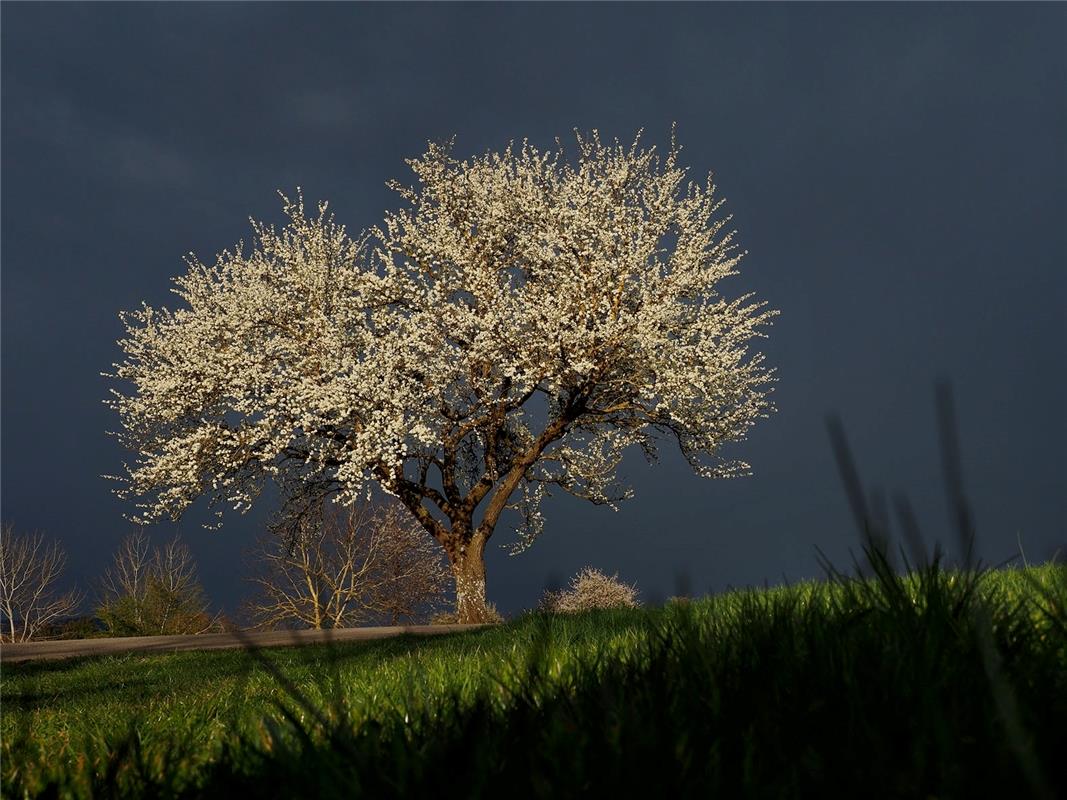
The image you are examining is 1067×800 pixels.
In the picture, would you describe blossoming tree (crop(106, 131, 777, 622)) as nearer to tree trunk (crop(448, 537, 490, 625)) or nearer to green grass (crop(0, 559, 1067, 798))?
tree trunk (crop(448, 537, 490, 625))

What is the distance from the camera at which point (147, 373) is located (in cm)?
2291

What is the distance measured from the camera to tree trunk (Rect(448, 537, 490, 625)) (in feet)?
67.5

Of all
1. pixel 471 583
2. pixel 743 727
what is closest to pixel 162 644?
pixel 471 583

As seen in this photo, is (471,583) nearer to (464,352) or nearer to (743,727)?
(464,352)

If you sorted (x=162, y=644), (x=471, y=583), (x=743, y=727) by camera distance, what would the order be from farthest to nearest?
(x=471, y=583), (x=162, y=644), (x=743, y=727)

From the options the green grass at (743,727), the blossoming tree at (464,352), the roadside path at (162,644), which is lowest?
the roadside path at (162,644)

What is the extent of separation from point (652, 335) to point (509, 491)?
5.35m

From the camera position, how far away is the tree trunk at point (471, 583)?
2058 cm

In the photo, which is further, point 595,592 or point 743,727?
point 595,592

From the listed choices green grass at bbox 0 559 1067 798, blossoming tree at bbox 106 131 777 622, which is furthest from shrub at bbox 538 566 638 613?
green grass at bbox 0 559 1067 798

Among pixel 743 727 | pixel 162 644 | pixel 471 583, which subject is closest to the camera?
pixel 743 727

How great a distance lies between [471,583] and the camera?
20781 millimetres

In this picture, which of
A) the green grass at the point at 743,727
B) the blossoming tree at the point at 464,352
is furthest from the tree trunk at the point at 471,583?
the green grass at the point at 743,727

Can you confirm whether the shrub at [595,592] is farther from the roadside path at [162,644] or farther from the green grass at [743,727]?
the green grass at [743,727]
